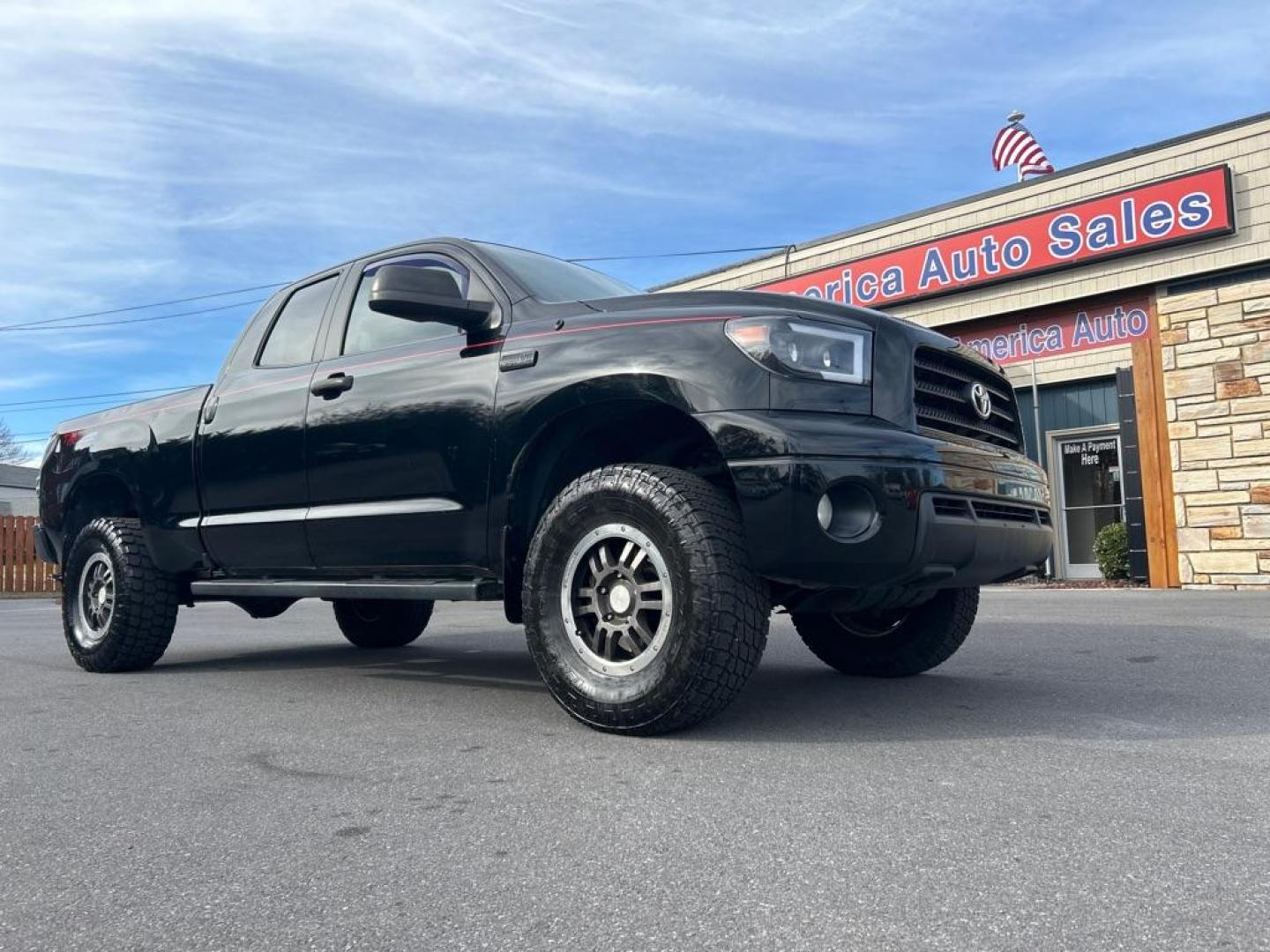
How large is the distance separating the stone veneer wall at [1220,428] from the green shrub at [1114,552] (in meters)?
1.05

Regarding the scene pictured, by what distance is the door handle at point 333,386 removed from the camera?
4461 millimetres

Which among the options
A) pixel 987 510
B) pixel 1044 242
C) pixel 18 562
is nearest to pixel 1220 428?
pixel 1044 242

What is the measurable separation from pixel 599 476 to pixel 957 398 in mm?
1378

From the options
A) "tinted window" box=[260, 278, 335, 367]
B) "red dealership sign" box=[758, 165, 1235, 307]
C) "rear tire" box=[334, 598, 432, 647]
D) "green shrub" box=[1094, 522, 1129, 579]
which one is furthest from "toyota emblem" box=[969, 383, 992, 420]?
"red dealership sign" box=[758, 165, 1235, 307]

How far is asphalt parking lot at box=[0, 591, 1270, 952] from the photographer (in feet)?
6.00

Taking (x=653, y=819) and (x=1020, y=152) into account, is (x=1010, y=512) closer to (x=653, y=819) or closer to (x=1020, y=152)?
(x=653, y=819)

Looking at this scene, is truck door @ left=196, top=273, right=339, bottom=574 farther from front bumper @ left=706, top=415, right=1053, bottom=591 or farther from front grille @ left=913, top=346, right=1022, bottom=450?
front grille @ left=913, top=346, right=1022, bottom=450

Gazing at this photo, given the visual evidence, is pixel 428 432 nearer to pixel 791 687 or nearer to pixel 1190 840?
pixel 791 687

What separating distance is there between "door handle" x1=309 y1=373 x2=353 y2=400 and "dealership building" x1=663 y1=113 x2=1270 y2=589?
11248 mm

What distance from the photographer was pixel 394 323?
4586 millimetres

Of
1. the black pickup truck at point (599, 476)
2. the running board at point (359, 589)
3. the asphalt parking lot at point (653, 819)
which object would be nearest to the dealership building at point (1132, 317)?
the asphalt parking lot at point (653, 819)

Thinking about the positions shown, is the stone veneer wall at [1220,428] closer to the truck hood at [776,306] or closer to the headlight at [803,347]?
the truck hood at [776,306]

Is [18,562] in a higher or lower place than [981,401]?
lower

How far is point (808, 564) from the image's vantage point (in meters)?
3.17
